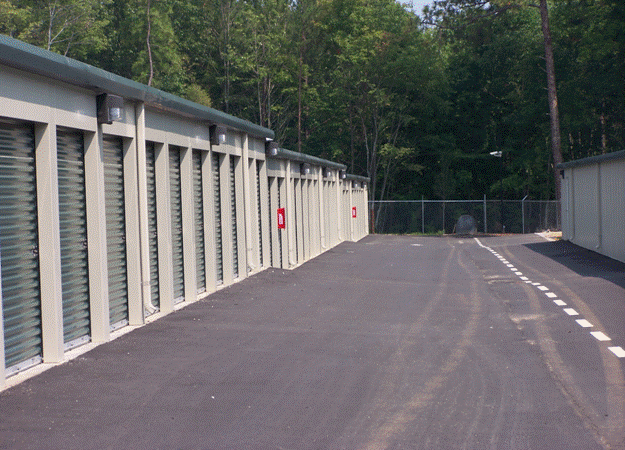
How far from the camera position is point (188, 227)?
14.9 meters

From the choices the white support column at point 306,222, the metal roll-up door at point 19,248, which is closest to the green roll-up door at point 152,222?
the metal roll-up door at point 19,248

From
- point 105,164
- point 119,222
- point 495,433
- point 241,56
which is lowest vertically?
point 495,433

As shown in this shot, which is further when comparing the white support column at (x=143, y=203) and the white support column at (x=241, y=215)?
the white support column at (x=241, y=215)

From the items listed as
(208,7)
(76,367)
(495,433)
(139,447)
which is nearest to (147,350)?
(76,367)

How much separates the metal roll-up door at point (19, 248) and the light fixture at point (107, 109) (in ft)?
5.19

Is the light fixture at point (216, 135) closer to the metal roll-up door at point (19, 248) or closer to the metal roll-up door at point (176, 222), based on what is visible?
the metal roll-up door at point (176, 222)

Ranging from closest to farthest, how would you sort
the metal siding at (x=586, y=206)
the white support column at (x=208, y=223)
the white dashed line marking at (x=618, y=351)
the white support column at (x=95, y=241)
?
1. the white dashed line marking at (x=618, y=351)
2. the white support column at (x=95, y=241)
3. the white support column at (x=208, y=223)
4. the metal siding at (x=586, y=206)

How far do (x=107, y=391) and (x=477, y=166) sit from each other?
6447cm

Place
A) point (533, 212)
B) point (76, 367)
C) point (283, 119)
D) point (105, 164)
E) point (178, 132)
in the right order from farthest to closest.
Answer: point (283, 119)
point (533, 212)
point (178, 132)
point (105, 164)
point (76, 367)

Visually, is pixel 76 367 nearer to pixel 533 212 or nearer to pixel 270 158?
pixel 270 158

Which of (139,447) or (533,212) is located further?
(533,212)

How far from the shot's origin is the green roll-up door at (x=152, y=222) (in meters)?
13.4

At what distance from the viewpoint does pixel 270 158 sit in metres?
22.8

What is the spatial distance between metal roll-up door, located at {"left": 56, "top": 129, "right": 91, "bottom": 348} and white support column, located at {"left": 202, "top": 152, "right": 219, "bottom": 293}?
577 cm
